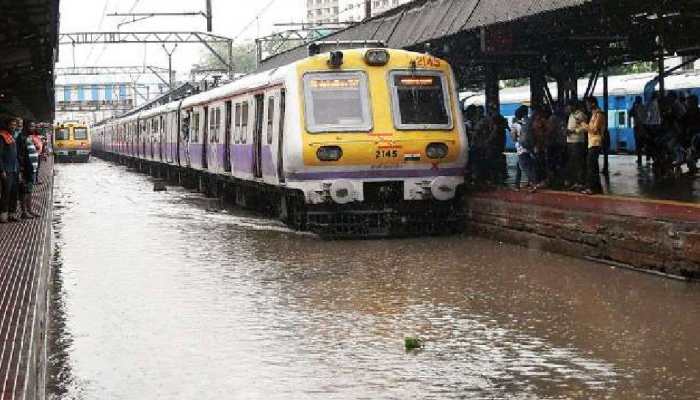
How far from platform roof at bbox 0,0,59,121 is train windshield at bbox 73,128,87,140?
34787mm

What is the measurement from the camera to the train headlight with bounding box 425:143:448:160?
16.2m

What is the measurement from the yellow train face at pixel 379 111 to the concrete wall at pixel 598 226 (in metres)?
1.21

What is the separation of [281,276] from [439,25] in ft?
28.9

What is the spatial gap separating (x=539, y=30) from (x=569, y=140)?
3.02m

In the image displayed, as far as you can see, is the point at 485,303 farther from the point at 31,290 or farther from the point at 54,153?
the point at 54,153

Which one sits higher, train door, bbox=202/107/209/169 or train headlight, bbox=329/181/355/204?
train door, bbox=202/107/209/169

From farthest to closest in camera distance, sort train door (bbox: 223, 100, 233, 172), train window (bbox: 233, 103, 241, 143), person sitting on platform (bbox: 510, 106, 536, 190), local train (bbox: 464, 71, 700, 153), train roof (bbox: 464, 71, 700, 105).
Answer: local train (bbox: 464, 71, 700, 153)
train roof (bbox: 464, 71, 700, 105)
train door (bbox: 223, 100, 233, 172)
train window (bbox: 233, 103, 241, 143)
person sitting on platform (bbox: 510, 106, 536, 190)

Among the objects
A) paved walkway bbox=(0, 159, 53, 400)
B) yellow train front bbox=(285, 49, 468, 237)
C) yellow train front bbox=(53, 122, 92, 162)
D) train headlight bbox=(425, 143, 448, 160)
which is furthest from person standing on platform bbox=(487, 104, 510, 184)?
yellow train front bbox=(53, 122, 92, 162)

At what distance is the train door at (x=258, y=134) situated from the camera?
18.8 meters

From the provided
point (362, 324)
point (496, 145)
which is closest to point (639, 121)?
point (496, 145)

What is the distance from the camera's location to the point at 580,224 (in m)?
13.1

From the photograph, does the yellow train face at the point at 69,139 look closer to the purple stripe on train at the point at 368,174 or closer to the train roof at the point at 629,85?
the train roof at the point at 629,85

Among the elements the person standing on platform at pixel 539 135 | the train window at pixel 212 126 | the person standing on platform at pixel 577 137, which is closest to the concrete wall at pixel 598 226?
the person standing on platform at pixel 577 137

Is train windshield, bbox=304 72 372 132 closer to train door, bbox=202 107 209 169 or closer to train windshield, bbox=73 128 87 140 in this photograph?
train door, bbox=202 107 209 169
